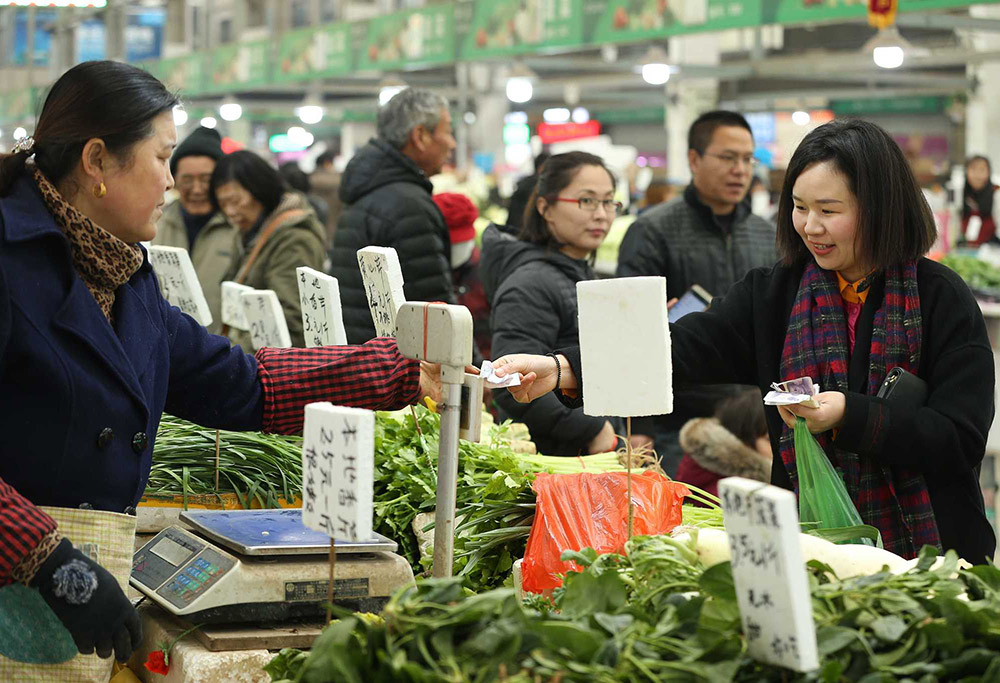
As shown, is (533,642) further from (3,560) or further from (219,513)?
(219,513)

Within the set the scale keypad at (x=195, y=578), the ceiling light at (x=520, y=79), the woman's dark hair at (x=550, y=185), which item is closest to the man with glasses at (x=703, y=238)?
the woman's dark hair at (x=550, y=185)

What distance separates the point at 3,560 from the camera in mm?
1668

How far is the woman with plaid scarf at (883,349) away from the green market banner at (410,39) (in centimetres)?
1032

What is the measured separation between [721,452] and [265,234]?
81.5 inches

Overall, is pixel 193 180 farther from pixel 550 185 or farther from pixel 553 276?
pixel 553 276

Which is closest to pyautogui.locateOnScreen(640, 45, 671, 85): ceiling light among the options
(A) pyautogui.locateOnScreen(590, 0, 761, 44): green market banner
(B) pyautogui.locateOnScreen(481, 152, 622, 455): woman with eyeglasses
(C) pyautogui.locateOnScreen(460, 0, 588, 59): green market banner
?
(C) pyautogui.locateOnScreen(460, 0, 588, 59): green market banner

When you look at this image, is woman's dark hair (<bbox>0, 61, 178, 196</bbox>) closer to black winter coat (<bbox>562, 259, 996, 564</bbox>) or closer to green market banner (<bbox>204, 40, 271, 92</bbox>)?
black winter coat (<bbox>562, 259, 996, 564</bbox>)

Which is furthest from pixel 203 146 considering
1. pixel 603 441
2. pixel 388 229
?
pixel 603 441

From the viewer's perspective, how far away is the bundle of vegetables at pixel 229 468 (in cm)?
275

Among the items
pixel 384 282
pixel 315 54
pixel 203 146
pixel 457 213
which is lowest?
pixel 384 282

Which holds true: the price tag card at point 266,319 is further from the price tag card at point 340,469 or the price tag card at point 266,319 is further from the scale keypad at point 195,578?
the price tag card at point 340,469

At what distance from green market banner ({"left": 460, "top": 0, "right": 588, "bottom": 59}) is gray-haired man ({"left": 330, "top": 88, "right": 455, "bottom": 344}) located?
6001mm

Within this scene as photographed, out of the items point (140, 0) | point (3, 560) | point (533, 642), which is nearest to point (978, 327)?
point (533, 642)

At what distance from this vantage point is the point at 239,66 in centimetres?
1717
